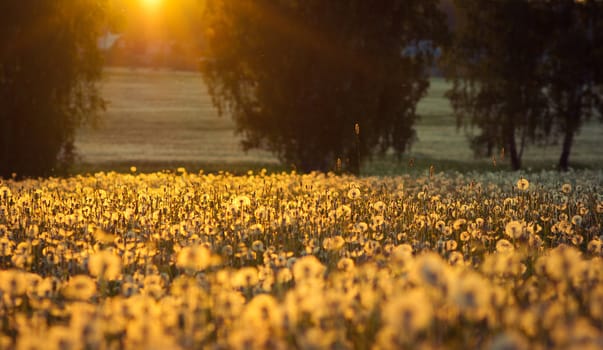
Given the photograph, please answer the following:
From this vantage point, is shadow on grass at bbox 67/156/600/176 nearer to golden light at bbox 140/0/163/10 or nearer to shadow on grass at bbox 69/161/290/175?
shadow on grass at bbox 69/161/290/175

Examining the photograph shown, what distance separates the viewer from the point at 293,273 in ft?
21.0

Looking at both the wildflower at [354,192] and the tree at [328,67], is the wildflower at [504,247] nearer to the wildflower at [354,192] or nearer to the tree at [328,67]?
the wildflower at [354,192]

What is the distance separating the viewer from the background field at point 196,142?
36.2 meters

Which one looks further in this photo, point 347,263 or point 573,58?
point 573,58

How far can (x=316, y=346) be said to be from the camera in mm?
2906

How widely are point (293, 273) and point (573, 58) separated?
31498 millimetres

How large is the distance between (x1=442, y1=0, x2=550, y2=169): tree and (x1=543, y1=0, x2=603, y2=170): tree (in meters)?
0.61

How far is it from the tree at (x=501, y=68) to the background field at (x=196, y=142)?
177cm

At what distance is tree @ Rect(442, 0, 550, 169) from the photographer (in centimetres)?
3497

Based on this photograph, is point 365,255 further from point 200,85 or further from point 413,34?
point 200,85

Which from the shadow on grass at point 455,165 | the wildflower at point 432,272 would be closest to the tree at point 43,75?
the shadow on grass at point 455,165

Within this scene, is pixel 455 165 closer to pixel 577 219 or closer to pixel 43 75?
pixel 43 75

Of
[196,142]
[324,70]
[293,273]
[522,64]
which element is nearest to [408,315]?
[293,273]

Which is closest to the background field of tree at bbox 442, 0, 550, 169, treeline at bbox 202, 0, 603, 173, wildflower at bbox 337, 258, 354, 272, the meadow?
tree at bbox 442, 0, 550, 169
